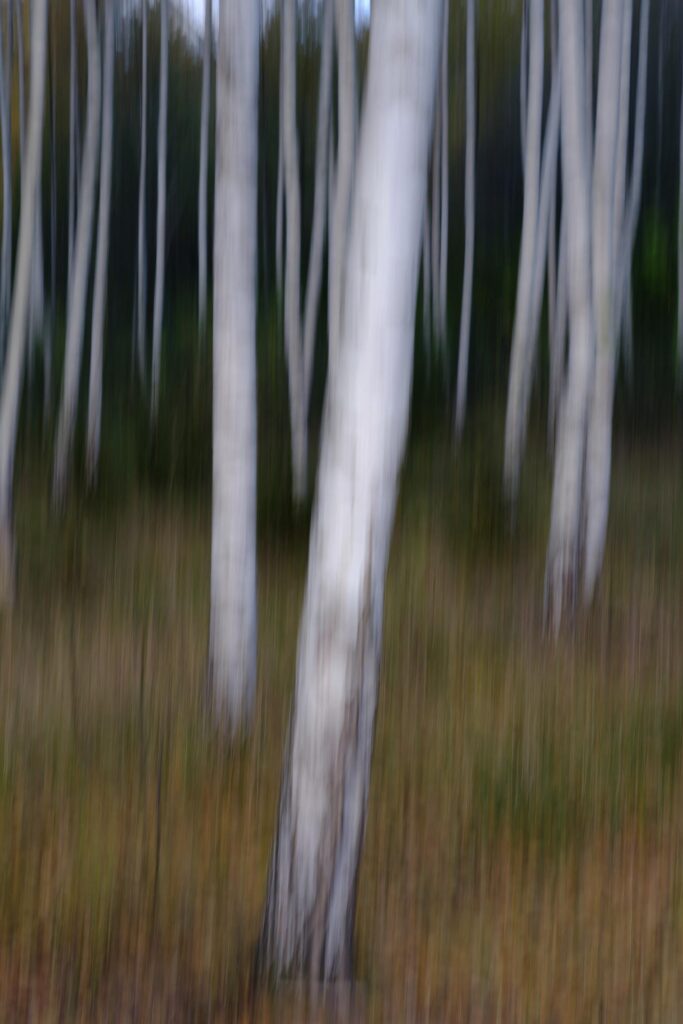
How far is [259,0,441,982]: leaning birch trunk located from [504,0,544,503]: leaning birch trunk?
747cm

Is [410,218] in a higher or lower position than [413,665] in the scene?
higher

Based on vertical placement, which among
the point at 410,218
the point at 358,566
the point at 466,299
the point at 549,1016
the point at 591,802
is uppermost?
the point at 466,299

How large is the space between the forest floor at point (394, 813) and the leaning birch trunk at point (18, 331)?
0.43m

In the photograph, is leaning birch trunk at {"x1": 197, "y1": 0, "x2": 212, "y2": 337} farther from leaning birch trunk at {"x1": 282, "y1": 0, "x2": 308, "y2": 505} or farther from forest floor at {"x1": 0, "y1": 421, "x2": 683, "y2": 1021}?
forest floor at {"x1": 0, "y1": 421, "x2": 683, "y2": 1021}

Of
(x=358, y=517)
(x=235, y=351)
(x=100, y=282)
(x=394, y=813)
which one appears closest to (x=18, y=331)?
(x=235, y=351)

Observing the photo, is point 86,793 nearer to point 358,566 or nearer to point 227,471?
point 227,471

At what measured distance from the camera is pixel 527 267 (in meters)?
11.0

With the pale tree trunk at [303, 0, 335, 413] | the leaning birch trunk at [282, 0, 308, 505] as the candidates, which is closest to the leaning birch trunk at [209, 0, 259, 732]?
the leaning birch trunk at [282, 0, 308, 505]

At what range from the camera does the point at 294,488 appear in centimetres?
1109

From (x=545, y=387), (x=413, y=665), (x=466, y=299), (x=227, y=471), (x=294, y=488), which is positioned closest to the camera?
(x=227, y=471)

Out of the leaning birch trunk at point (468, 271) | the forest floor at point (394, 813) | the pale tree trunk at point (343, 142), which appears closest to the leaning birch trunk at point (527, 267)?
the pale tree trunk at point (343, 142)

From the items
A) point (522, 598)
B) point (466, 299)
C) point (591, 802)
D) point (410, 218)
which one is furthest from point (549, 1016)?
point (466, 299)

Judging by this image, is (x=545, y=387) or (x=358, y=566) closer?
(x=358, y=566)

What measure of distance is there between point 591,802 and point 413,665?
2016mm
